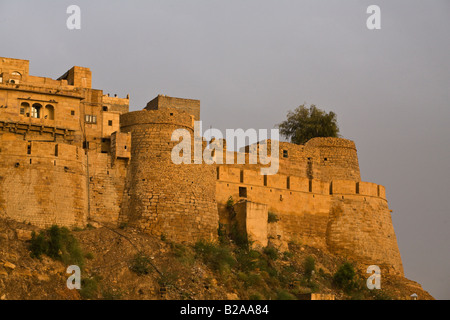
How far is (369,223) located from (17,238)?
1661 cm

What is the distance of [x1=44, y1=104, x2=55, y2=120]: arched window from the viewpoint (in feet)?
136

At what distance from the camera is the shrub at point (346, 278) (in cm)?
4328

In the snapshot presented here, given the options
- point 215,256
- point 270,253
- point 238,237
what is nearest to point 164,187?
point 215,256

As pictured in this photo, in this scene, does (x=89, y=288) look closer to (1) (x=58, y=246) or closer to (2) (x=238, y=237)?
(1) (x=58, y=246)

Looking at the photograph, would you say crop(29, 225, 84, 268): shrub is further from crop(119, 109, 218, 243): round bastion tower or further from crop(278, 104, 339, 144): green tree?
crop(278, 104, 339, 144): green tree

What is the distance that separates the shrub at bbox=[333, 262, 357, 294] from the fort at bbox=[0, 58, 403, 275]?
232 cm

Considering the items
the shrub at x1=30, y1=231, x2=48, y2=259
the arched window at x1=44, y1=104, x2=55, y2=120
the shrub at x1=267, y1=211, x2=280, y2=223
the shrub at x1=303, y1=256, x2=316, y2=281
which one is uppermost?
the arched window at x1=44, y1=104, x2=55, y2=120

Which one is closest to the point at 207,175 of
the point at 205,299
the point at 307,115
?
the point at 205,299

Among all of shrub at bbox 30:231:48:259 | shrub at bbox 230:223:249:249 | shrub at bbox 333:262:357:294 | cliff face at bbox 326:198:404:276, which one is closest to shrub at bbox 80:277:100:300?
shrub at bbox 30:231:48:259

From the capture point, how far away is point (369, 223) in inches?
1848

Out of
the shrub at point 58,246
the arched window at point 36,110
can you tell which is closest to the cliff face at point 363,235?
the shrub at point 58,246

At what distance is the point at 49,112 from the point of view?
41.6 metres

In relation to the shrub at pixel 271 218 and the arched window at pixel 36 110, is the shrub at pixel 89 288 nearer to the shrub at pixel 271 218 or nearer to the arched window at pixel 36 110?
the arched window at pixel 36 110
